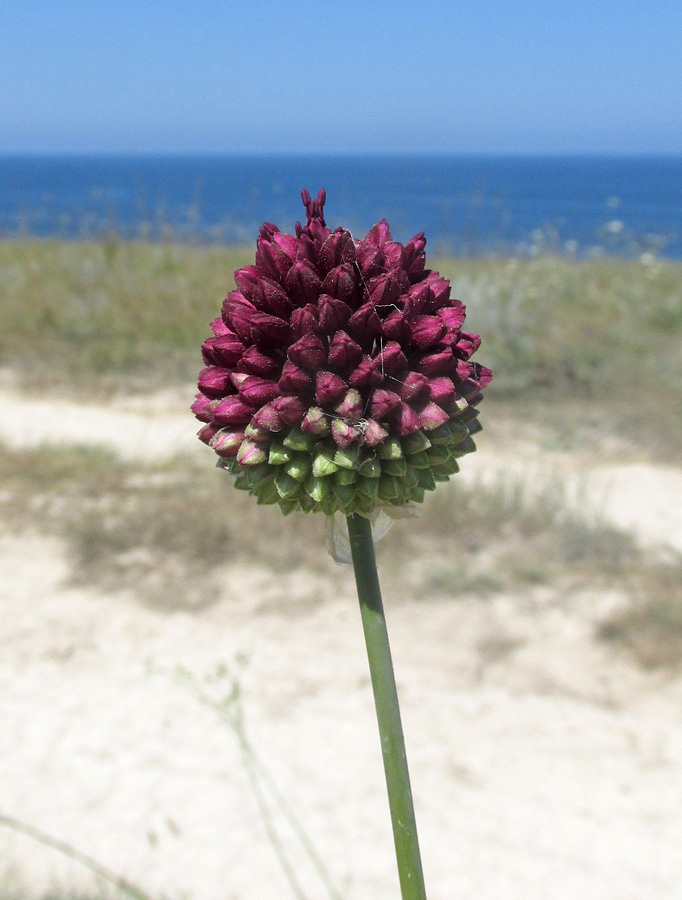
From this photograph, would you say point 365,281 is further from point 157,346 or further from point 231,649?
point 157,346

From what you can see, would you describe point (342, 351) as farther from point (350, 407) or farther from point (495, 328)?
point (495, 328)

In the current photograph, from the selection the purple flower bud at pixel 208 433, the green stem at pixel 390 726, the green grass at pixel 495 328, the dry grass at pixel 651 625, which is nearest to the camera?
the green stem at pixel 390 726

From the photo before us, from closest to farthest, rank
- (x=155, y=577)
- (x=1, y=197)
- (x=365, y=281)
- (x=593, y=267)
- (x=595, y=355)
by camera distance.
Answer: (x=365, y=281) < (x=155, y=577) < (x=595, y=355) < (x=593, y=267) < (x=1, y=197)

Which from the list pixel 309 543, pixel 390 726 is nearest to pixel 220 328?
pixel 390 726

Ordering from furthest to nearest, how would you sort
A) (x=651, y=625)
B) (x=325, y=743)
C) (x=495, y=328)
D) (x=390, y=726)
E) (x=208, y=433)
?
(x=495, y=328) → (x=651, y=625) → (x=325, y=743) → (x=208, y=433) → (x=390, y=726)

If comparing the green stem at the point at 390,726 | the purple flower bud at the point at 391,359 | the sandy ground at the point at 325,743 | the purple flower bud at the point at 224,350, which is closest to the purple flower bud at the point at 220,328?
the purple flower bud at the point at 224,350

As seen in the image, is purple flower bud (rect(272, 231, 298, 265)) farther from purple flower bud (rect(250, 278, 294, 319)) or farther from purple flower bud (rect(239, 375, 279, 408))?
purple flower bud (rect(239, 375, 279, 408))

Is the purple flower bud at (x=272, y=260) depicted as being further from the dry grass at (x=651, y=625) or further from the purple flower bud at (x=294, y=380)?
the dry grass at (x=651, y=625)

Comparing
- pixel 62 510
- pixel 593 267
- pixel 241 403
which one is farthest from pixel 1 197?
pixel 241 403
